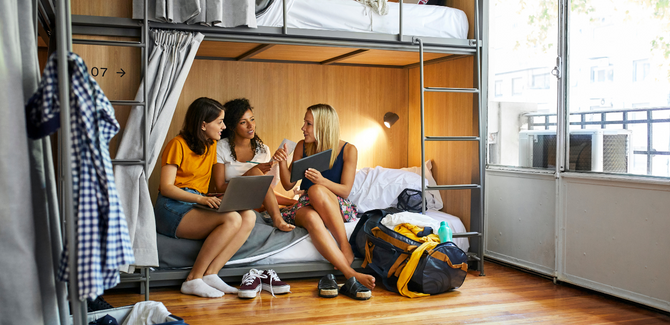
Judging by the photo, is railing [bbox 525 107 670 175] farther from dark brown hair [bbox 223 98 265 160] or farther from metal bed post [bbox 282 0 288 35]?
dark brown hair [bbox 223 98 265 160]

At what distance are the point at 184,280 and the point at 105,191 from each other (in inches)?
86.0

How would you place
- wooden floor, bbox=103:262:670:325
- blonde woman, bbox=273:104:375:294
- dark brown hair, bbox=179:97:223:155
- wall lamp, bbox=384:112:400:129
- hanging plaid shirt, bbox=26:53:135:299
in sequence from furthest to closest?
1. wall lamp, bbox=384:112:400:129
2. blonde woman, bbox=273:104:375:294
3. dark brown hair, bbox=179:97:223:155
4. wooden floor, bbox=103:262:670:325
5. hanging plaid shirt, bbox=26:53:135:299

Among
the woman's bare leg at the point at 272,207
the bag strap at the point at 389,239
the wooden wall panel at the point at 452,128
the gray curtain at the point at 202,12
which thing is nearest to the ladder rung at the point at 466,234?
the wooden wall panel at the point at 452,128

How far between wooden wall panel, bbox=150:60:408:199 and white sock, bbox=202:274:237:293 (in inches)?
53.6

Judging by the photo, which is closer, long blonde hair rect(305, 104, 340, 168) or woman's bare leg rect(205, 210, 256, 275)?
woman's bare leg rect(205, 210, 256, 275)

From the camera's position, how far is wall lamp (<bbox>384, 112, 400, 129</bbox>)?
5168 mm

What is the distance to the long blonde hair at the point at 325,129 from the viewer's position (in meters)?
3.79

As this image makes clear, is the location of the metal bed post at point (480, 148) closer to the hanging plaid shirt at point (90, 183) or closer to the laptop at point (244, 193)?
the laptop at point (244, 193)

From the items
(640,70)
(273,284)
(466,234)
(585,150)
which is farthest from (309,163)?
(640,70)

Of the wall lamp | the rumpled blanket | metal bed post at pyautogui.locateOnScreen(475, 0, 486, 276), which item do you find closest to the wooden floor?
metal bed post at pyautogui.locateOnScreen(475, 0, 486, 276)

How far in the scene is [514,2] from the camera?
4000 mm

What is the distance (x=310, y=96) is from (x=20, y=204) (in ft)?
11.8

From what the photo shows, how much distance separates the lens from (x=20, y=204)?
1490 mm

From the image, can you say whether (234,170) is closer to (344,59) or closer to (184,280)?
(184,280)
